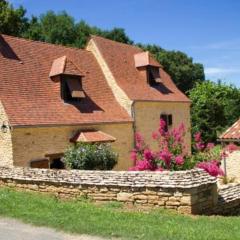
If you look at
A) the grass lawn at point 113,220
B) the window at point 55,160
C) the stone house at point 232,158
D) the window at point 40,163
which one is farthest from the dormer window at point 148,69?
the grass lawn at point 113,220

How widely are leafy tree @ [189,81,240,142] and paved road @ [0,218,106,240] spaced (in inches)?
1135

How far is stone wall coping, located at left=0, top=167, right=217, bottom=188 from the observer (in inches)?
485

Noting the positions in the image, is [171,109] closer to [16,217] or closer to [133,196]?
[133,196]

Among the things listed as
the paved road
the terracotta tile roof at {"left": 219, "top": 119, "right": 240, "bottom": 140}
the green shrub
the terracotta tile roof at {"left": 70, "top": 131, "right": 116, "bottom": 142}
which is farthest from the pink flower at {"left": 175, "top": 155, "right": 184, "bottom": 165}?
the terracotta tile roof at {"left": 70, "top": 131, "right": 116, "bottom": 142}

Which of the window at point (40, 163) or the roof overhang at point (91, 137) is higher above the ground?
the roof overhang at point (91, 137)

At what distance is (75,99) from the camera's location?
23734mm

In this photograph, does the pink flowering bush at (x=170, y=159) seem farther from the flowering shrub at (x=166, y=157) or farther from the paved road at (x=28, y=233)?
the paved road at (x=28, y=233)

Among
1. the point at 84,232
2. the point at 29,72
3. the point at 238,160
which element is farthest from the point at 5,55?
the point at 84,232

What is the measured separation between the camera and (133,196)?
1299cm

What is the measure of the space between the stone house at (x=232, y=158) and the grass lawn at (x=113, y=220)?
381 inches

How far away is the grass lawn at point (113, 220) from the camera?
31.0 ft

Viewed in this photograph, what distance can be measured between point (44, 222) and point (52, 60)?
1568 centimetres

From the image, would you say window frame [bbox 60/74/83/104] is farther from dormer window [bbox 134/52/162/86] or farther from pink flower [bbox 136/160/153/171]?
pink flower [bbox 136/160/153/171]

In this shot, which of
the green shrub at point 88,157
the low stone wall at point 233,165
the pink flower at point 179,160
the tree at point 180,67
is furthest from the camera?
the tree at point 180,67
